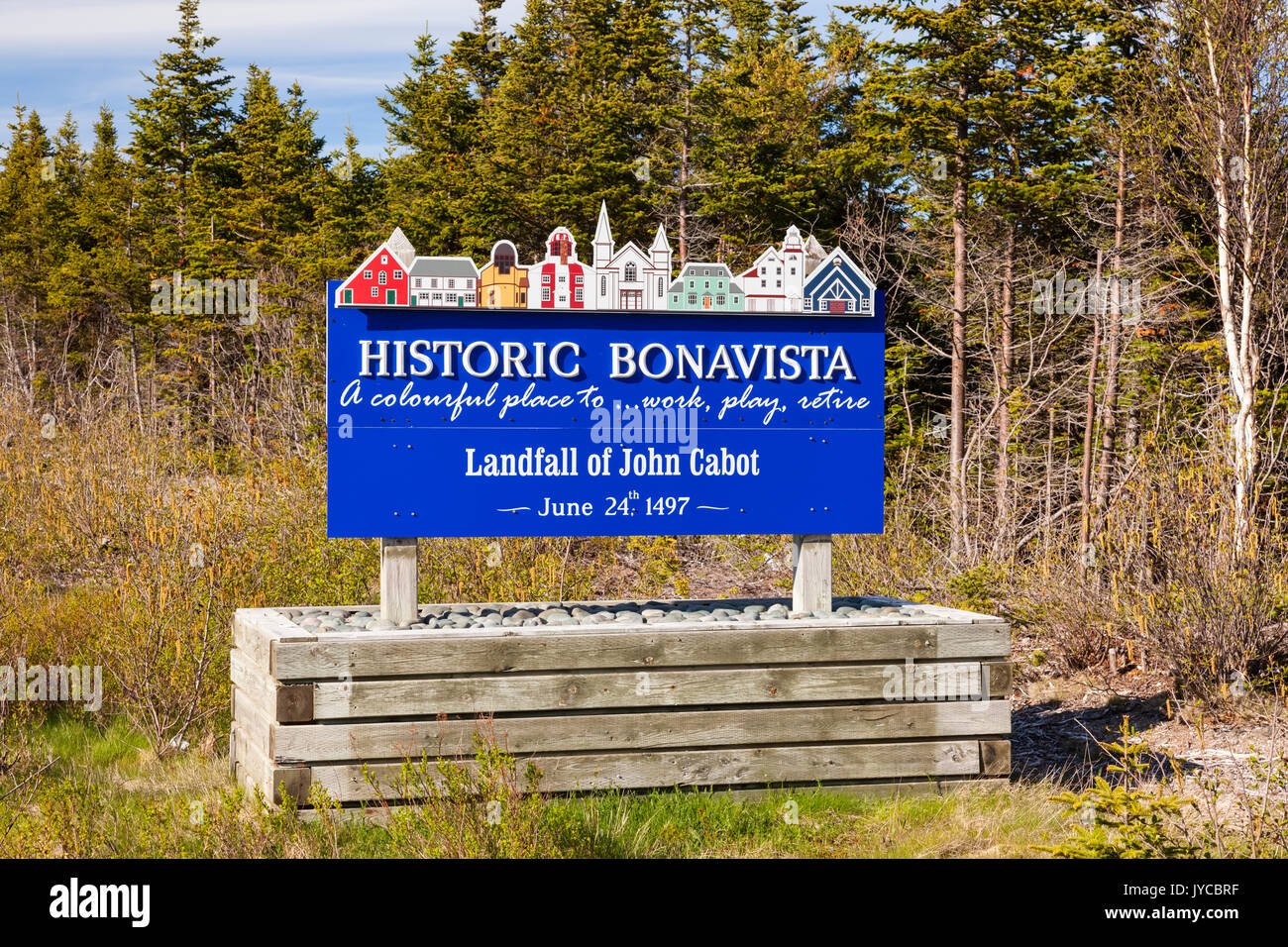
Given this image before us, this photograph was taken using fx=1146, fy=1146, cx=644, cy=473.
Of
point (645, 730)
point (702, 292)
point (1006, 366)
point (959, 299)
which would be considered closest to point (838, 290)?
point (702, 292)

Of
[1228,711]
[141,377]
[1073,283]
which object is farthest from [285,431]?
[141,377]

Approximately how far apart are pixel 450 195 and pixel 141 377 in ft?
35.4

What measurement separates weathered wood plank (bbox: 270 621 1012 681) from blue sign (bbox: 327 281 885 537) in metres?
0.65

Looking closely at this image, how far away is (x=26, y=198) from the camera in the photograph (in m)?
44.6

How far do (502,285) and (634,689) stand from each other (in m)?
2.15

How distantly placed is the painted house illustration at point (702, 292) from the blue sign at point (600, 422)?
0.07 m

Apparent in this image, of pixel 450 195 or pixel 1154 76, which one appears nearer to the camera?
pixel 1154 76

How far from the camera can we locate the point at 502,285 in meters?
5.89

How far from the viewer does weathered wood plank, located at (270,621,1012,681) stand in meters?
5.24

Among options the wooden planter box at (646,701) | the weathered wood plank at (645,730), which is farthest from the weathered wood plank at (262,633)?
the weathered wood plank at (645,730)

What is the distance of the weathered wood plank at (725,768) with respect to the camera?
519cm

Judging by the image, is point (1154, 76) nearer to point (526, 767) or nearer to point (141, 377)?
point (526, 767)

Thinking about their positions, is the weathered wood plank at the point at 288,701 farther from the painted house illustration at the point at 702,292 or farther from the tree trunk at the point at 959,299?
the tree trunk at the point at 959,299

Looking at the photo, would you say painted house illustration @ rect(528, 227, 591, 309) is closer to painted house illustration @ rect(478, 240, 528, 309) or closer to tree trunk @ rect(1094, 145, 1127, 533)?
painted house illustration @ rect(478, 240, 528, 309)
